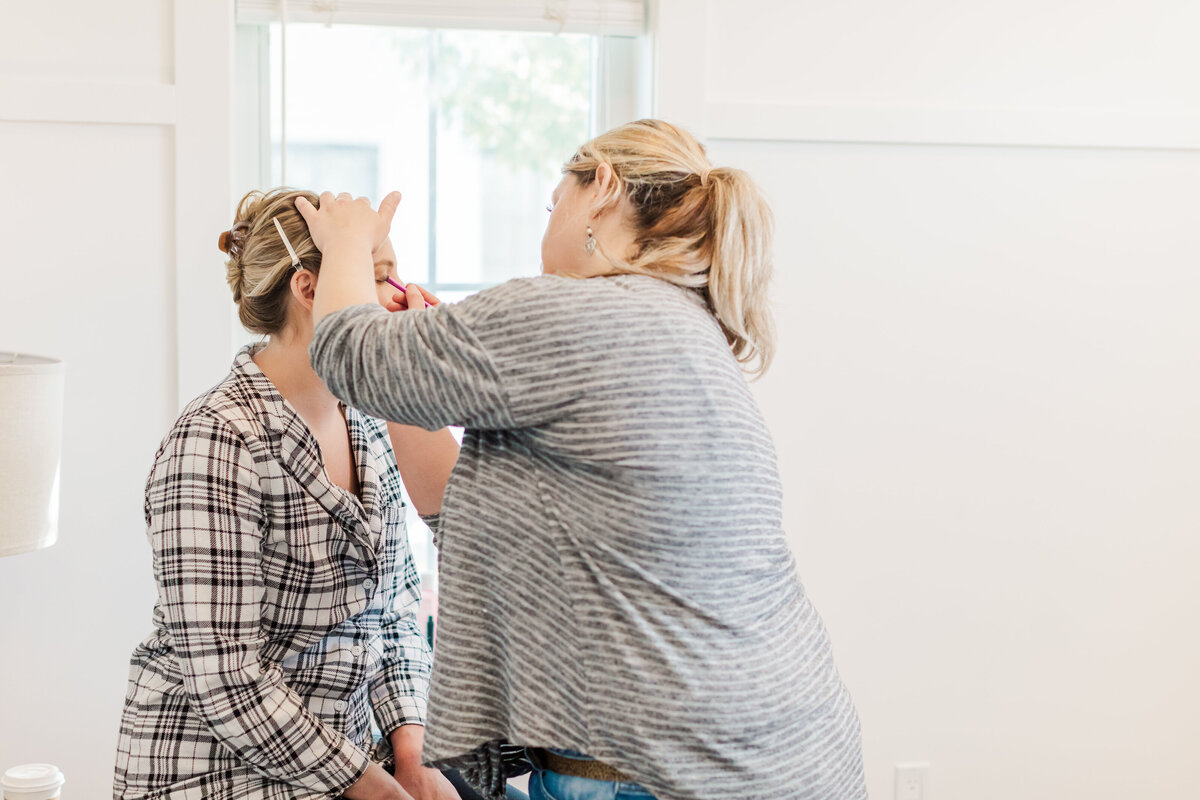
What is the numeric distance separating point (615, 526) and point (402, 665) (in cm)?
64

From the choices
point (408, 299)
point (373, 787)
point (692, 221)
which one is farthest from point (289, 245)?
point (373, 787)

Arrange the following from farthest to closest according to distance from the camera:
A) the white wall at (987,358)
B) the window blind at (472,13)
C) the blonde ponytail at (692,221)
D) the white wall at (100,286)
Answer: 1. the white wall at (987,358)
2. the window blind at (472,13)
3. the white wall at (100,286)
4. the blonde ponytail at (692,221)

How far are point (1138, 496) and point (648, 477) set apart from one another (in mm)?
1528

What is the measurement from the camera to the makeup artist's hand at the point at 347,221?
112 cm

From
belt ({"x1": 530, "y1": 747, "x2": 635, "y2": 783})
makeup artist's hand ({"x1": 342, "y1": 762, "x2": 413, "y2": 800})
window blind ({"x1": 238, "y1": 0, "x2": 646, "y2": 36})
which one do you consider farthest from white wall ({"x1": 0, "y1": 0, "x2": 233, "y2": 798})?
belt ({"x1": 530, "y1": 747, "x2": 635, "y2": 783})

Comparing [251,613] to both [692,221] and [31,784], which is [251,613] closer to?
[31,784]

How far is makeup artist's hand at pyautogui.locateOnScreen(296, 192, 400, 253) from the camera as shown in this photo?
112cm

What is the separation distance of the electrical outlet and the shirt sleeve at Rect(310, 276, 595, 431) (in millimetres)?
1411

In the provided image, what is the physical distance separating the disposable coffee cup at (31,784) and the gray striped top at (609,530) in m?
0.72

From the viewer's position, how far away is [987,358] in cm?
202

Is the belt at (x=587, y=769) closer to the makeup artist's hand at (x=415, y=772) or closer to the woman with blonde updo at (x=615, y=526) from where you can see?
the woman with blonde updo at (x=615, y=526)

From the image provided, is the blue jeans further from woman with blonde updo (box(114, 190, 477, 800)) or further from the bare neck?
the bare neck

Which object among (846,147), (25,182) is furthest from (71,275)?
(846,147)

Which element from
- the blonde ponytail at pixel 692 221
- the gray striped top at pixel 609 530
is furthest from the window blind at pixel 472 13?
the gray striped top at pixel 609 530
